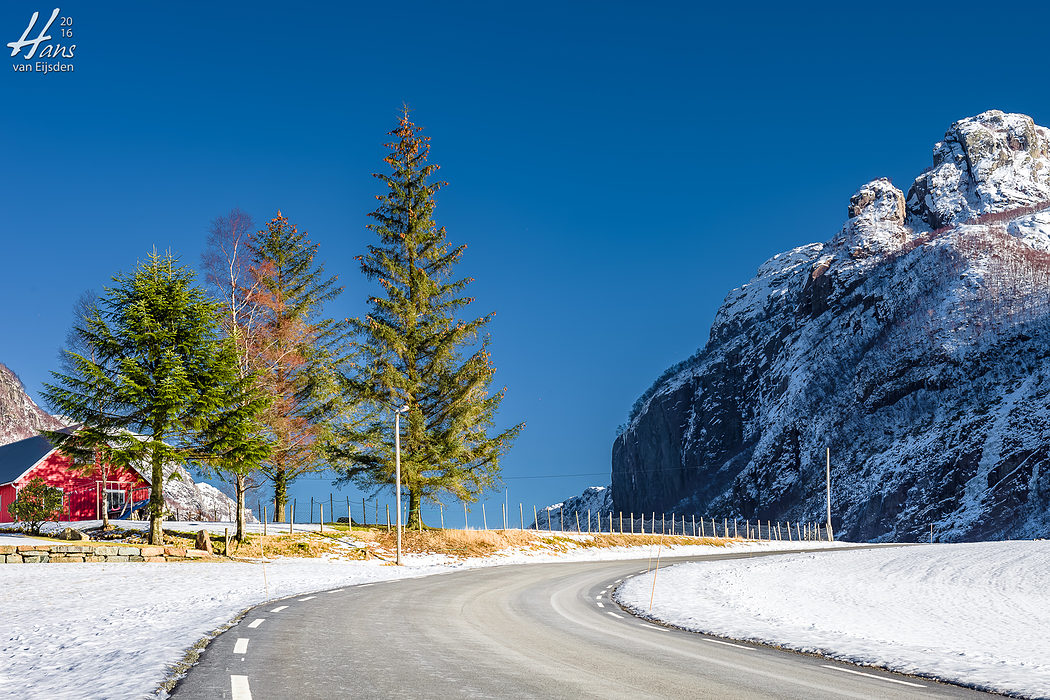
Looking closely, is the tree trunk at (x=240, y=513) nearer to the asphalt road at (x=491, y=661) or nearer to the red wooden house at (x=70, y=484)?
the red wooden house at (x=70, y=484)

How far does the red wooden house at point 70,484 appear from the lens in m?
47.9

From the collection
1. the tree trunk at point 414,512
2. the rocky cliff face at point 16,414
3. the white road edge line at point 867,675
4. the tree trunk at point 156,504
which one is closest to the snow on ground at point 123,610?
the tree trunk at point 156,504

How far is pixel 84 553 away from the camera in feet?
95.1

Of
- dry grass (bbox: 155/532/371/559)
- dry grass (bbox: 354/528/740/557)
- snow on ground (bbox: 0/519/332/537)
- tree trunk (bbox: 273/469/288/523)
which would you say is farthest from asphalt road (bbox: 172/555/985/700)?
tree trunk (bbox: 273/469/288/523)

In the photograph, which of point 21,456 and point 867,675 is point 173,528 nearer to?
point 21,456

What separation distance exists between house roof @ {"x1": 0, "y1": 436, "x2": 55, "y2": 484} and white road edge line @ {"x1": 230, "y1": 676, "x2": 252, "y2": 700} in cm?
4580

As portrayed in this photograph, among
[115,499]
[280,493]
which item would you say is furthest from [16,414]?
[280,493]

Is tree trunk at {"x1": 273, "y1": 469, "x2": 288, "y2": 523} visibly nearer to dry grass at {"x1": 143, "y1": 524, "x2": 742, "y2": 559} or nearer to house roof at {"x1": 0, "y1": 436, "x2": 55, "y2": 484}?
dry grass at {"x1": 143, "y1": 524, "x2": 742, "y2": 559}

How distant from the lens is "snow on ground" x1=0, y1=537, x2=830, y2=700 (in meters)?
8.24

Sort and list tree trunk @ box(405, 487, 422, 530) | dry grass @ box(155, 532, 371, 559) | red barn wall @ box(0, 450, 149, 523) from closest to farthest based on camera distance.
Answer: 1. dry grass @ box(155, 532, 371, 559)
2. tree trunk @ box(405, 487, 422, 530)
3. red barn wall @ box(0, 450, 149, 523)

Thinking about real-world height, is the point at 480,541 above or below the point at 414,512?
below

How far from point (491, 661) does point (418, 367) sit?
32239mm

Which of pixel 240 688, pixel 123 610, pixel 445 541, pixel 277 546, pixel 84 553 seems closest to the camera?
pixel 240 688

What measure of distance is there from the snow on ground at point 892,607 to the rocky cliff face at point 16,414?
104852 millimetres
